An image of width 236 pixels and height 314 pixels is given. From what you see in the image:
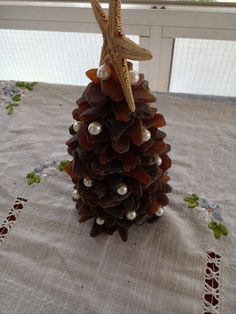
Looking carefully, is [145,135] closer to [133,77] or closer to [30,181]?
[133,77]

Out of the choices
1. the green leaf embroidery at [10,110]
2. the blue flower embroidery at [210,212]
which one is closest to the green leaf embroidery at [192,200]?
the blue flower embroidery at [210,212]

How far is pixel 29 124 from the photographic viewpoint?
67cm

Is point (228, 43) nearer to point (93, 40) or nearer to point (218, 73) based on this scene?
point (218, 73)

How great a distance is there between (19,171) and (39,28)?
56 centimetres

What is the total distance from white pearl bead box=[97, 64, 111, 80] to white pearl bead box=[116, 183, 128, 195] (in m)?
0.15

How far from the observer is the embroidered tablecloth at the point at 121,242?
0.41 m

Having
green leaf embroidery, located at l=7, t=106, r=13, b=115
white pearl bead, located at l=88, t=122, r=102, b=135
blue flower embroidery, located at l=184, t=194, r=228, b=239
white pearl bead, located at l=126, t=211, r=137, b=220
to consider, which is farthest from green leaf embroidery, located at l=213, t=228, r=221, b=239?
green leaf embroidery, located at l=7, t=106, r=13, b=115

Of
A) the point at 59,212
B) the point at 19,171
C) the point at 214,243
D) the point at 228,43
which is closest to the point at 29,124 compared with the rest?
the point at 19,171

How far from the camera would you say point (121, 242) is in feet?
1.55

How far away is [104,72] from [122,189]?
157mm

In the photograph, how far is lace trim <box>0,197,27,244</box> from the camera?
0.49 meters

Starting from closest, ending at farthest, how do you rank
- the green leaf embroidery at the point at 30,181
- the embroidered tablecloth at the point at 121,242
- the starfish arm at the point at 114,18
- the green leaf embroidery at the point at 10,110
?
1. the starfish arm at the point at 114,18
2. the embroidered tablecloth at the point at 121,242
3. the green leaf embroidery at the point at 30,181
4. the green leaf embroidery at the point at 10,110

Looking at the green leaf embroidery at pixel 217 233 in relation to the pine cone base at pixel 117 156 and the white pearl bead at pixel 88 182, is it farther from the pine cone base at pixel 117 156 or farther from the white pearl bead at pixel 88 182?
the white pearl bead at pixel 88 182

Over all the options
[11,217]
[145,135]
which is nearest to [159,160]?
[145,135]
